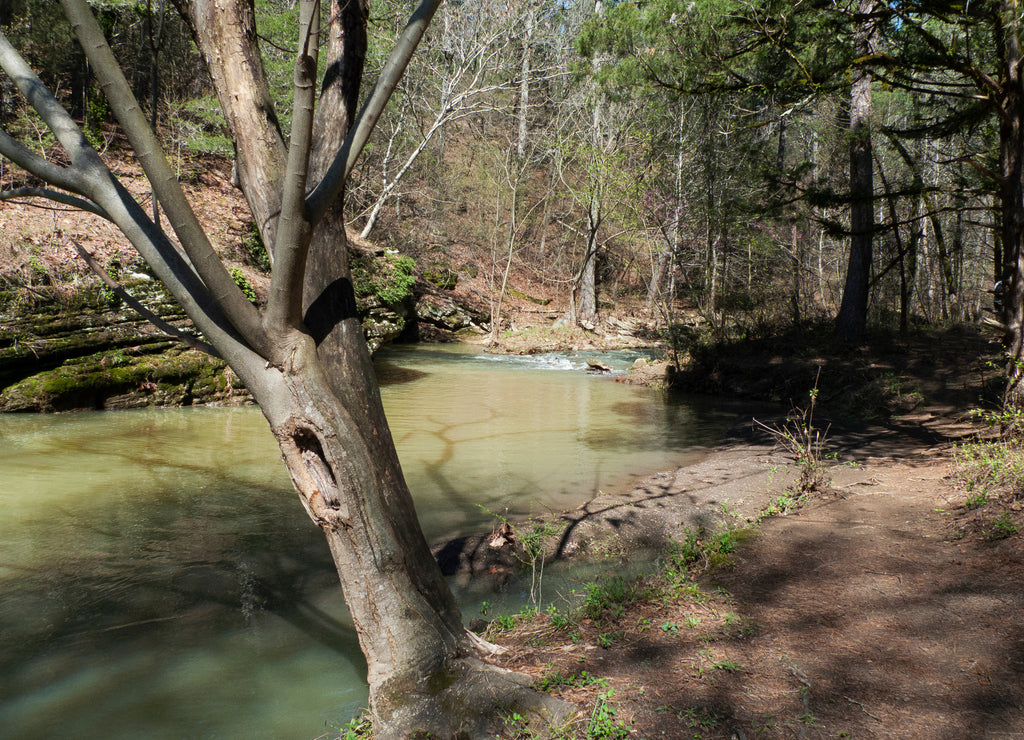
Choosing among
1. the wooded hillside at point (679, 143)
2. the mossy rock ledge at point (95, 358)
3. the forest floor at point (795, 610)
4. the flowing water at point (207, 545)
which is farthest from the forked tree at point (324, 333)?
the mossy rock ledge at point (95, 358)

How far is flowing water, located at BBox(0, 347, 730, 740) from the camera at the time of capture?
3307 millimetres

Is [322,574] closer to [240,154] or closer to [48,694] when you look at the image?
[48,694]

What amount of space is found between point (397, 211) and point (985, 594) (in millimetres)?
23168

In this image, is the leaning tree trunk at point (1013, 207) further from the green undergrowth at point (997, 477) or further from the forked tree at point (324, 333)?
the forked tree at point (324, 333)

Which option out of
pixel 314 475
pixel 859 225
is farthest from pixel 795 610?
pixel 859 225

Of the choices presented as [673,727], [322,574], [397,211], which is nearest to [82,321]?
[322,574]

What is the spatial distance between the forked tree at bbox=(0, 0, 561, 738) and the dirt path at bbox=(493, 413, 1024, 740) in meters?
0.49

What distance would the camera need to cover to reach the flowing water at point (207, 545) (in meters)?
3.31

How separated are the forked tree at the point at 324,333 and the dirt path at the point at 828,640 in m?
0.49

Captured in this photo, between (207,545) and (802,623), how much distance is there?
4.46 m

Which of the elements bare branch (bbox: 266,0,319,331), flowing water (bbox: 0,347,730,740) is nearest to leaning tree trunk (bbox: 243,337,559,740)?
bare branch (bbox: 266,0,319,331)

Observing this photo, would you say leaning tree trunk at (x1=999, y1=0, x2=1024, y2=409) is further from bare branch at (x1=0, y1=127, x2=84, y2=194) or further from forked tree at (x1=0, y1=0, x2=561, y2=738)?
bare branch at (x1=0, y1=127, x2=84, y2=194)

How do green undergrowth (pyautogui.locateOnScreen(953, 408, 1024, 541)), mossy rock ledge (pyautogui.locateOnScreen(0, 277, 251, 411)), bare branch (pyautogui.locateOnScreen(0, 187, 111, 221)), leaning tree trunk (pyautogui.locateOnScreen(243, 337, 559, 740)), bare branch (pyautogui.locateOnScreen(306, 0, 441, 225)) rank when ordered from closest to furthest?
bare branch (pyautogui.locateOnScreen(0, 187, 111, 221)) < bare branch (pyautogui.locateOnScreen(306, 0, 441, 225)) < leaning tree trunk (pyautogui.locateOnScreen(243, 337, 559, 740)) < green undergrowth (pyautogui.locateOnScreen(953, 408, 1024, 541)) < mossy rock ledge (pyautogui.locateOnScreen(0, 277, 251, 411))

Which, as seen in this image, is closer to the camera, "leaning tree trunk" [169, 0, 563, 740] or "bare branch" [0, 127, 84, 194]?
"bare branch" [0, 127, 84, 194]
